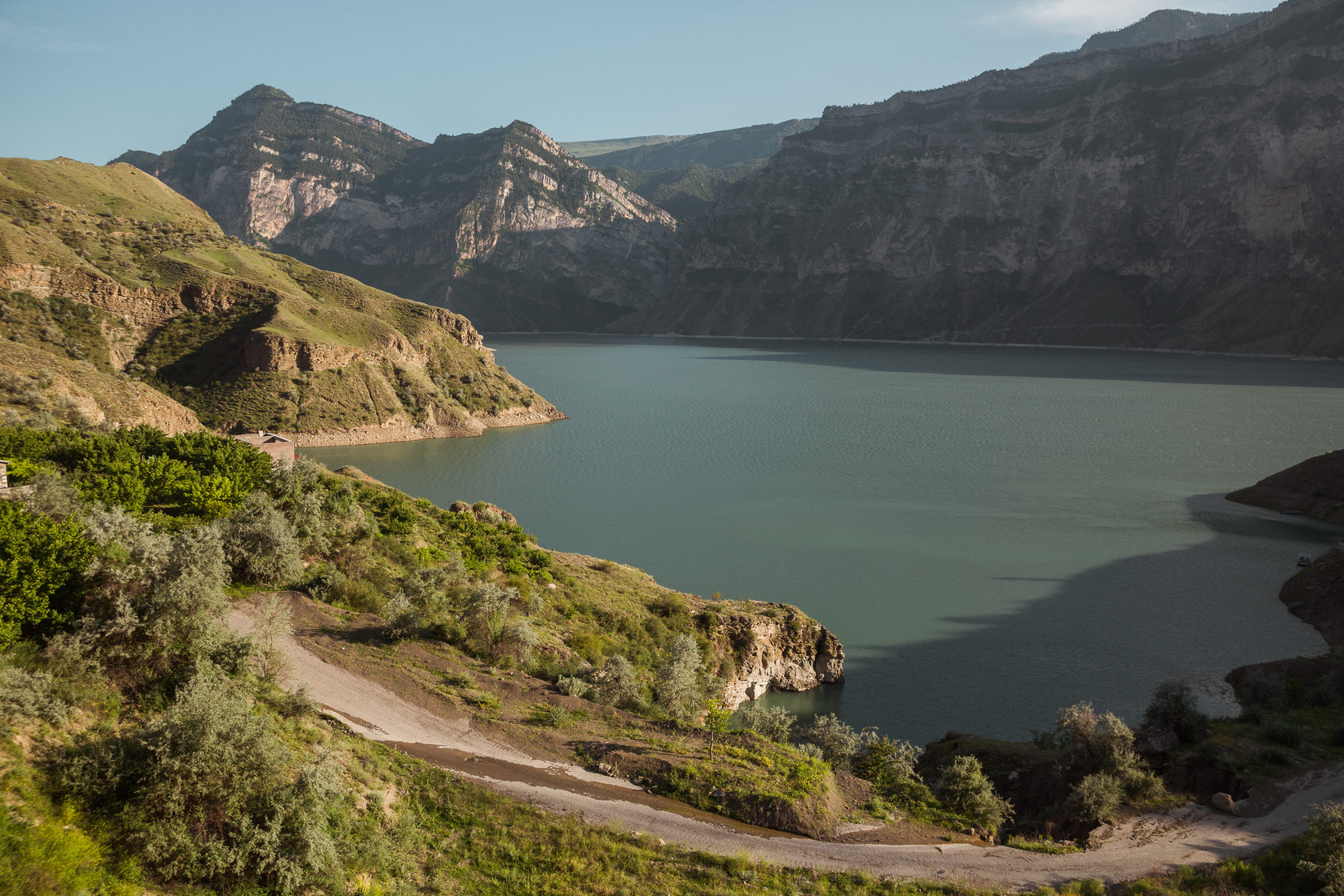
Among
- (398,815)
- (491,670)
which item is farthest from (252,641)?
(491,670)

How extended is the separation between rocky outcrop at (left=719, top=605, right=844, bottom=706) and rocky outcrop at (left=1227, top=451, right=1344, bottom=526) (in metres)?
44.0

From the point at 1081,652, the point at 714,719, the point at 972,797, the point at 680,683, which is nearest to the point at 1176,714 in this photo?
the point at 972,797

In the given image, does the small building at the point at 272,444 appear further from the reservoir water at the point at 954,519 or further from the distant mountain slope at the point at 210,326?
Result: the reservoir water at the point at 954,519

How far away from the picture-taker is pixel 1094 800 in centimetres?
1917

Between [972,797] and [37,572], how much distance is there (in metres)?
19.4

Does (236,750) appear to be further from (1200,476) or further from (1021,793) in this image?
(1200,476)

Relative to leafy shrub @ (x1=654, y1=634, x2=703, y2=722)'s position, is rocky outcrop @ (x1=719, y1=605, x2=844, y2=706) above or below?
below

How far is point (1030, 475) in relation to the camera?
68875 millimetres

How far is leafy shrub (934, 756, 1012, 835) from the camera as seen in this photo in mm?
19000

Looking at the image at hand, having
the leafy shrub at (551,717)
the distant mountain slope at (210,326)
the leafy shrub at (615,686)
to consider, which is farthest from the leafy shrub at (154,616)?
the distant mountain slope at (210,326)

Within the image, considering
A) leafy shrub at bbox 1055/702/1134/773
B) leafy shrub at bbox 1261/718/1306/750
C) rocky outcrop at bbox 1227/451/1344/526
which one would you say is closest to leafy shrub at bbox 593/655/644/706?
leafy shrub at bbox 1055/702/1134/773

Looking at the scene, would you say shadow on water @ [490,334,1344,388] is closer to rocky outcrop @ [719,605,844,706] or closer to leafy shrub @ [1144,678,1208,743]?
rocky outcrop @ [719,605,844,706]

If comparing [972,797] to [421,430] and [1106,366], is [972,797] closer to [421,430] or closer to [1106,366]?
[421,430]

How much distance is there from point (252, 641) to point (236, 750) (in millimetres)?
4852
